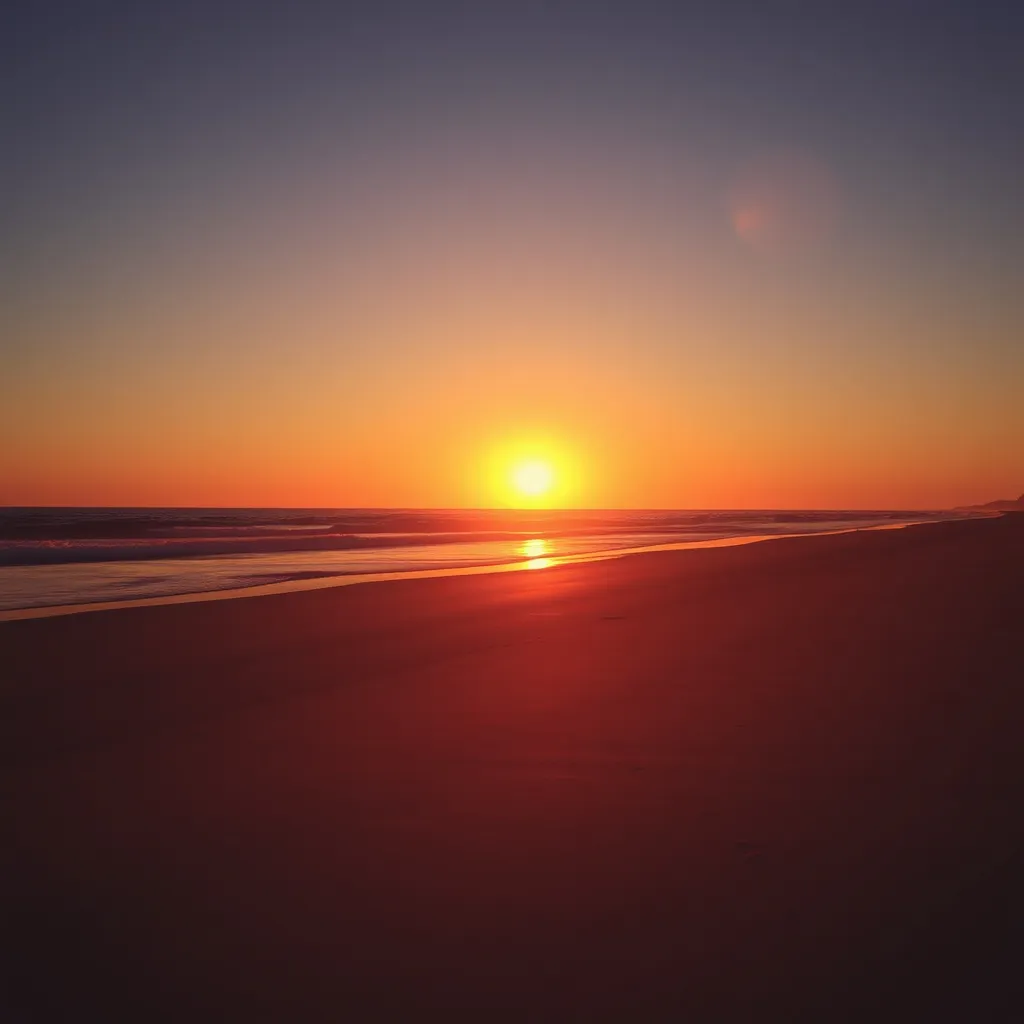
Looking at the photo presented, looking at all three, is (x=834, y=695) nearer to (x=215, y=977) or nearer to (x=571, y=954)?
(x=571, y=954)

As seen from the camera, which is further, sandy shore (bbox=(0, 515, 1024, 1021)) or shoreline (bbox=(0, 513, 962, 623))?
shoreline (bbox=(0, 513, 962, 623))

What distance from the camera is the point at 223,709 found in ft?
22.5

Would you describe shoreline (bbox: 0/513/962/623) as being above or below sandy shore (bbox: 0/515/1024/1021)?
above

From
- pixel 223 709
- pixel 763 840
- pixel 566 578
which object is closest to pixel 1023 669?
pixel 763 840

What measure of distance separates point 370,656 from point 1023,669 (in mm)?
6869

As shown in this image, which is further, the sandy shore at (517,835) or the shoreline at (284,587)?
the shoreline at (284,587)

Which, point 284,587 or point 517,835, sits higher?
point 284,587

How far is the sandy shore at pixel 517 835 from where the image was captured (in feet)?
9.64

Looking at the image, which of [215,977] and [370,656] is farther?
[370,656]

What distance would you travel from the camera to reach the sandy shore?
294 centimetres

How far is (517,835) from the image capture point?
4.13 m

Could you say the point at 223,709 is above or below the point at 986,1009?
above

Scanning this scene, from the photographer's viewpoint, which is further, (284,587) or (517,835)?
(284,587)

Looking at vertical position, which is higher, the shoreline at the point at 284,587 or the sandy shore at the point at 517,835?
the shoreline at the point at 284,587
